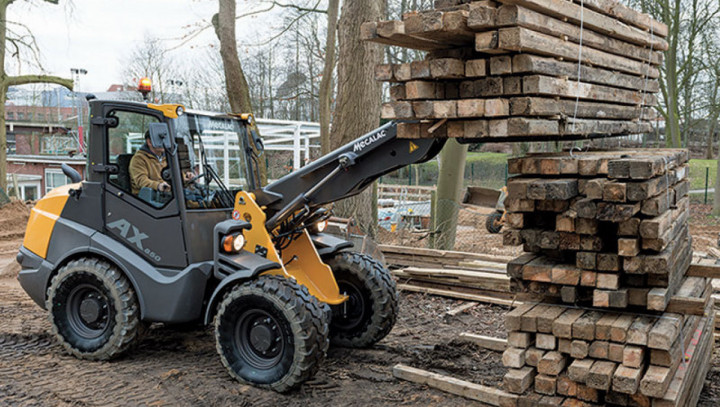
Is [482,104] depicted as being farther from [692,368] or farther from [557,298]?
[692,368]

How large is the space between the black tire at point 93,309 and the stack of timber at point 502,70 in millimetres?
3284

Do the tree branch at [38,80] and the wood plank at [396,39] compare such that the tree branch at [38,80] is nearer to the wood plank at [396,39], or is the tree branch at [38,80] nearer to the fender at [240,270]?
the fender at [240,270]

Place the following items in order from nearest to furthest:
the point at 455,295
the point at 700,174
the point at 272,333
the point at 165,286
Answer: the point at 272,333
the point at 165,286
the point at 455,295
the point at 700,174

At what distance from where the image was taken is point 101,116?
6590mm

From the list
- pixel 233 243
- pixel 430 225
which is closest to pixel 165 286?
pixel 233 243

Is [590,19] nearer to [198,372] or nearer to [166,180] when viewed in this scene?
[166,180]

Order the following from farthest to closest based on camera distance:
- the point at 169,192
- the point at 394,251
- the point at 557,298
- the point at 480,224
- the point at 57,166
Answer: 1. the point at 57,166
2. the point at 480,224
3. the point at 394,251
4. the point at 169,192
5. the point at 557,298

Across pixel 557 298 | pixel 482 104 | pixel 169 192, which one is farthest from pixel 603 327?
pixel 169 192

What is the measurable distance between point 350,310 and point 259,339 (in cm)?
143

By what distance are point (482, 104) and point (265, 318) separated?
9.06 ft

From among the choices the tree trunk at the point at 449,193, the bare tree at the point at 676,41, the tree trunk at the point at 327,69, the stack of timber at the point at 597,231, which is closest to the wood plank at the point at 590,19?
the stack of timber at the point at 597,231

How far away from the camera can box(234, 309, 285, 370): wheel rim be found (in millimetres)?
5855

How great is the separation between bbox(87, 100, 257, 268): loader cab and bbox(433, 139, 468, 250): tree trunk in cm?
619

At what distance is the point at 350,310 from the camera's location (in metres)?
7.07
